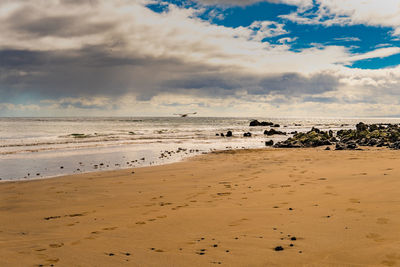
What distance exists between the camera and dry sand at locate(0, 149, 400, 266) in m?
4.57

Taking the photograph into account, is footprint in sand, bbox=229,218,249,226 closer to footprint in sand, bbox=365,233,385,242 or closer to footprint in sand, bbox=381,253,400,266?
footprint in sand, bbox=365,233,385,242

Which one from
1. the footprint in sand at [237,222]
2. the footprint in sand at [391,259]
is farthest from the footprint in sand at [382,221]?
the footprint in sand at [237,222]

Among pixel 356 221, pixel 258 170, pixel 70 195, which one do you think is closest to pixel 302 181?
pixel 258 170

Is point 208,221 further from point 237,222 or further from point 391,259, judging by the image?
point 391,259

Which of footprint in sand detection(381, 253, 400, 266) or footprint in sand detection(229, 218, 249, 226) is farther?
footprint in sand detection(229, 218, 249, 226)

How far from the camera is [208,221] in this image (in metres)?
6.38

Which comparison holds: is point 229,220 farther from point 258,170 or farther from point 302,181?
point 258,170

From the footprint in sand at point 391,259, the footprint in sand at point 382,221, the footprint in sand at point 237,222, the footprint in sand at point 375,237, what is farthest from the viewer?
the footprint in sand at point 237,222

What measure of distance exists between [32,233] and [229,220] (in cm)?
418

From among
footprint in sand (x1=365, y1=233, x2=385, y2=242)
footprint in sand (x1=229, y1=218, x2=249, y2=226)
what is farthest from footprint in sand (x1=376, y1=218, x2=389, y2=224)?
footprint in sand (x1=229, y1=218, x2=249, y2=226)

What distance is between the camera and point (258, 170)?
13.4m

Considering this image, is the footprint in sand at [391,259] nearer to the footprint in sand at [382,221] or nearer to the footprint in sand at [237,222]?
the footprint in sand at [382,221]

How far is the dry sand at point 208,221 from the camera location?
4570 millimetres

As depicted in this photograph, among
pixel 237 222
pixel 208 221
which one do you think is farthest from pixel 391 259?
pixel 208 221
